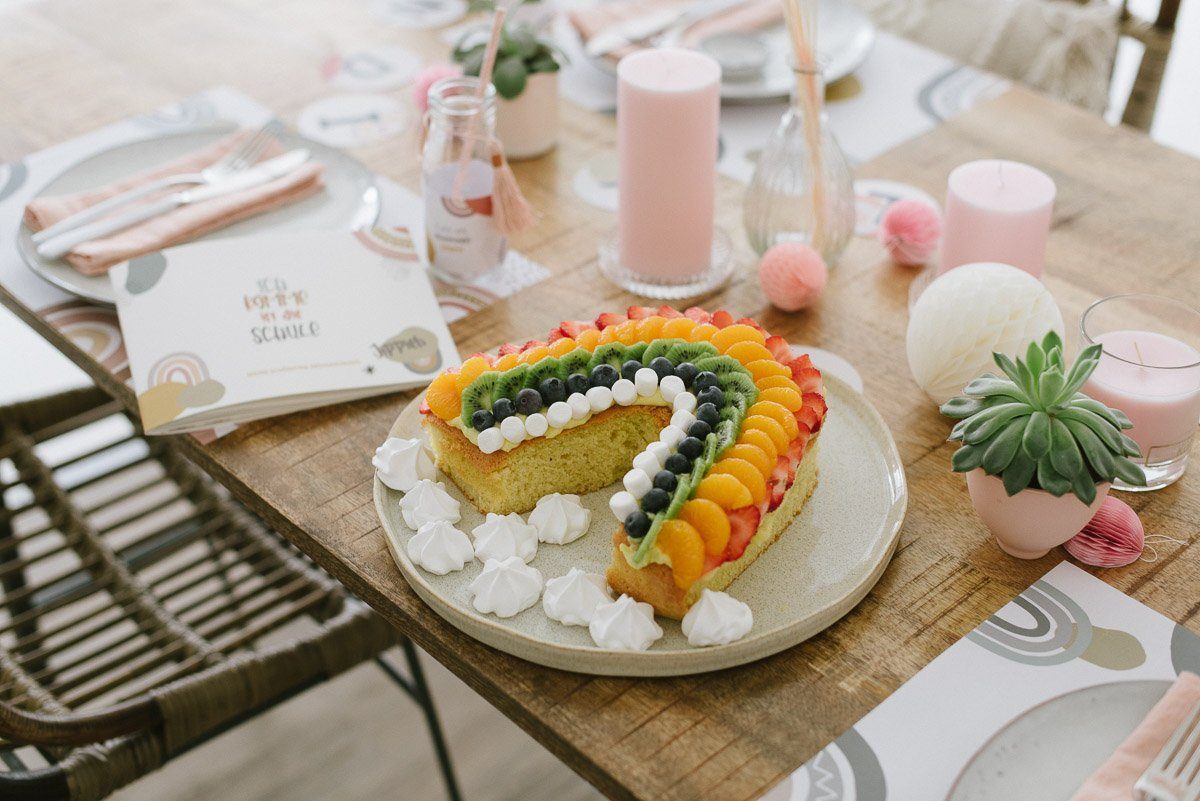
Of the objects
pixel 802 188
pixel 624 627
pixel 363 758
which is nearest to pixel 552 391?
pixel 624 627

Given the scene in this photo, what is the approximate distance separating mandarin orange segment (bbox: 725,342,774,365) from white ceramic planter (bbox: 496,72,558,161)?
0.62 m

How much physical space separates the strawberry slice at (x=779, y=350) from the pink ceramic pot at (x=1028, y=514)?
0.60 ft

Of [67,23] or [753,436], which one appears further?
[67,23]

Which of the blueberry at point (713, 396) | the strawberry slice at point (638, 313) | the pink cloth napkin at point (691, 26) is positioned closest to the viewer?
the blueberry at point (713, 396)

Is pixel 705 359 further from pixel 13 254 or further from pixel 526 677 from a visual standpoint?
pixel 13 254

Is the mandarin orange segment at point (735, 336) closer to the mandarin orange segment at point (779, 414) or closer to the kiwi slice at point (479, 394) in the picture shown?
the mandarin orange segment at point (779, 414)

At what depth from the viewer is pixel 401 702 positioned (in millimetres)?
2240

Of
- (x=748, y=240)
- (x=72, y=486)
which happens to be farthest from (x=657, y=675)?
(x=72, y=486)

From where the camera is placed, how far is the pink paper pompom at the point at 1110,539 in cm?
96

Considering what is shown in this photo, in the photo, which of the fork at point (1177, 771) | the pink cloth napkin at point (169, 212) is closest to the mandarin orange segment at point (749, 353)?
the fork at point (1177, 771)

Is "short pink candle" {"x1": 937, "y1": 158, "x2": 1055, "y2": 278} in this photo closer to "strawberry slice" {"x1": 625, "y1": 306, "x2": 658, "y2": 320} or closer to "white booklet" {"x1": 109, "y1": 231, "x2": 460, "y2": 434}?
"strawberry slice" {"x1": 625, "y1": 306, "x2": 658, "y2": 320}

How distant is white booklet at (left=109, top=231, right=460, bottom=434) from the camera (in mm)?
1146

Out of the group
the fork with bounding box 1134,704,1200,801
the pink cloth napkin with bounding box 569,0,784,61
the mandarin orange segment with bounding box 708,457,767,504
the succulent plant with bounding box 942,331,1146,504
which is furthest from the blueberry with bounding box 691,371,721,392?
the pink cloth napkin with bounding box 569,0,784,61

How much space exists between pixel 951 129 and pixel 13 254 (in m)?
1.19
